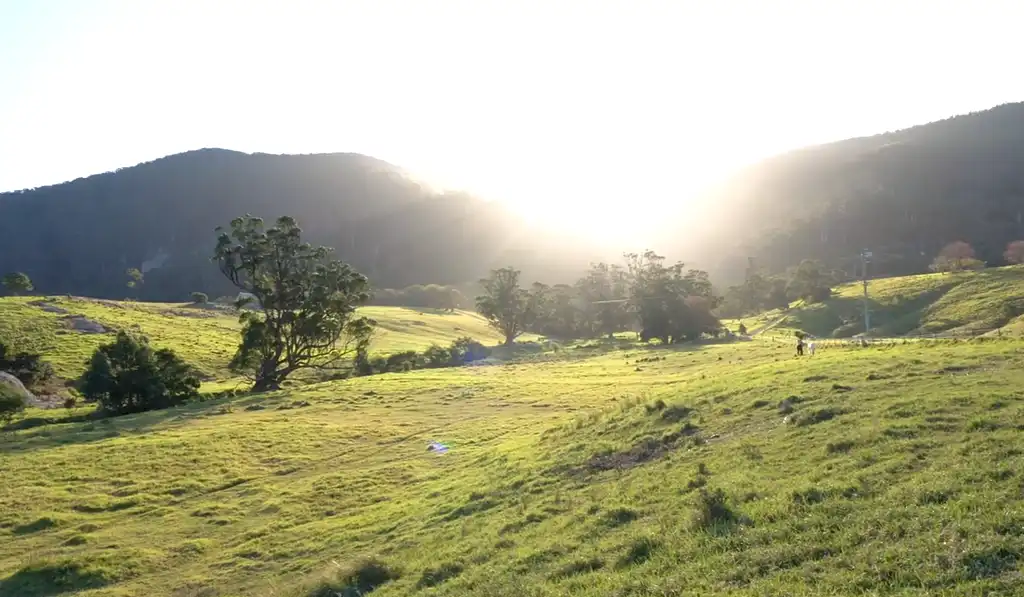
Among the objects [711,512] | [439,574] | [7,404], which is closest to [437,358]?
[7,404]

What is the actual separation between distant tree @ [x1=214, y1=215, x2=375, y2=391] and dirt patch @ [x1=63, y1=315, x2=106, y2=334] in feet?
101

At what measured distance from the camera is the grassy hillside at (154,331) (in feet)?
237

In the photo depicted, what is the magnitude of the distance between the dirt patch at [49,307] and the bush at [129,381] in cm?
4643

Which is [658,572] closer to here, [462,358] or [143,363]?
[143,363]

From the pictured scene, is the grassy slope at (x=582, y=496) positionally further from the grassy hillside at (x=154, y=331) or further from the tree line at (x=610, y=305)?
the tree line at (x=610, y=305)

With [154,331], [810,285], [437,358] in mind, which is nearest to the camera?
[437,358]

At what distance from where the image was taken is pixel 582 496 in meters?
16.5

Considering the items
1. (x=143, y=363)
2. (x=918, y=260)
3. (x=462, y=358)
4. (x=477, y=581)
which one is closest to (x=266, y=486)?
(x=477, y=581)

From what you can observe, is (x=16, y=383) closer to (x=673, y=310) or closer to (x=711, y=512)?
(x=711, y=512)

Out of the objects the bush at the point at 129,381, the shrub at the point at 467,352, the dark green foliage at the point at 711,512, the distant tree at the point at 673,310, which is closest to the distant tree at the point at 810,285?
the distant tree at the point at 673,310

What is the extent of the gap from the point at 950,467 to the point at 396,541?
12.5m

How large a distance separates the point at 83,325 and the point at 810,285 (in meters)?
106

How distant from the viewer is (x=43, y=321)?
267 feet

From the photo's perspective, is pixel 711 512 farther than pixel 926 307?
No
